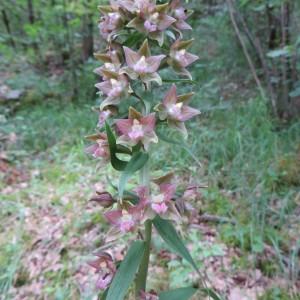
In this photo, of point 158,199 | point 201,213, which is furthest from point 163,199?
point 201,213

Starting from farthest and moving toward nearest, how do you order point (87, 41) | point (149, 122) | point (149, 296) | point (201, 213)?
point (87, 41)
point (201, 213)
point (149, 296)
point (149, 122)

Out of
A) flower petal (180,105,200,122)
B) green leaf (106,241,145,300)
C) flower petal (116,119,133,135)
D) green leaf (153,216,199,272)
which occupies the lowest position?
green leaf (106,241,145,300)

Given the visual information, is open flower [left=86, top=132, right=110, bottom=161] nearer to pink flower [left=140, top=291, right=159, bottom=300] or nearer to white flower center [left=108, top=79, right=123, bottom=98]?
white flower center [left=108, top=79, right=123, bottom=98]

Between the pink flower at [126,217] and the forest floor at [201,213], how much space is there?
280mm

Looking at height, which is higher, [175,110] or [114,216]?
[175,110]

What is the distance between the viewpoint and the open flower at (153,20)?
1.28 m

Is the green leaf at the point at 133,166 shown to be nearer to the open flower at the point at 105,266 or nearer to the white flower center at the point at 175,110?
the white flower center at the point at 175,110

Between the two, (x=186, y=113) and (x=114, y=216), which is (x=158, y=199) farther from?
(x=186, y=113)

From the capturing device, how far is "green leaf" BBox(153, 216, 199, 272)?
4.30 ft

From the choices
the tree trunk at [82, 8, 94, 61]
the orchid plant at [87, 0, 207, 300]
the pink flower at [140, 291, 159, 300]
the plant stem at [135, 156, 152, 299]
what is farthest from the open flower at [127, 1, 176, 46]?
the tree trunk at [82, 8, 94, 61]

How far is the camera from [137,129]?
4.15ft

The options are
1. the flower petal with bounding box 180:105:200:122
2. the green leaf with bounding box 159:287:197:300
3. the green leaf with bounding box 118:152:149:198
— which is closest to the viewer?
the green leaf with bounding box 118:152:149:198

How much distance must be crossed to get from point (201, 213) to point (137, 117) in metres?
1.73

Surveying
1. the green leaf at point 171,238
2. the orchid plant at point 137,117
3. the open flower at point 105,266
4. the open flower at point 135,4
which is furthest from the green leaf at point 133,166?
the open flower at point 135,4
